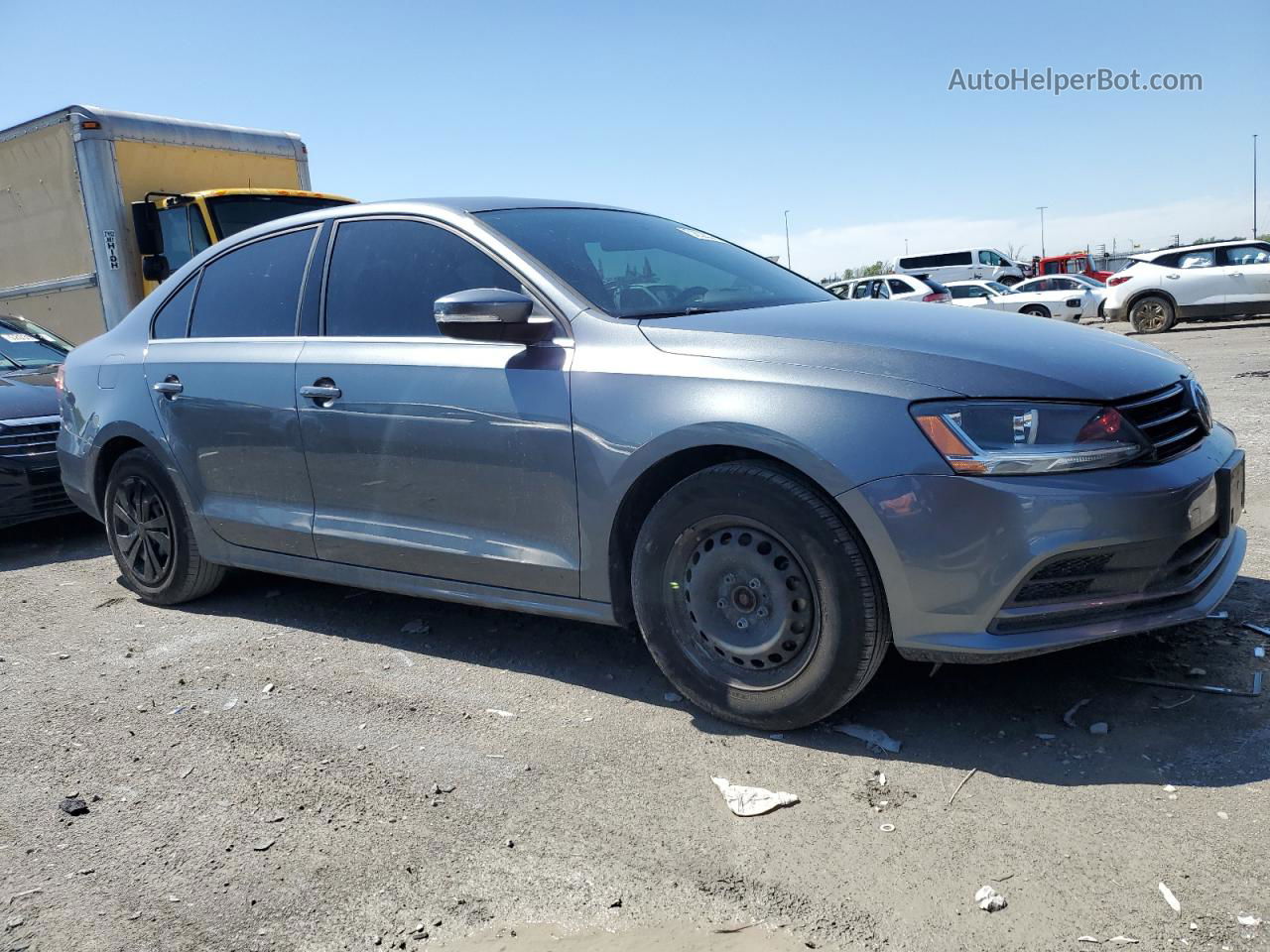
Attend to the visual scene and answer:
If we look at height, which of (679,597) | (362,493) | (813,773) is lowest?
(813,773)

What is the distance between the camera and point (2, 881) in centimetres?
271

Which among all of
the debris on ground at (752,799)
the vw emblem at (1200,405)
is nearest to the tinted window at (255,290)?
the debris on ground at (752,799)

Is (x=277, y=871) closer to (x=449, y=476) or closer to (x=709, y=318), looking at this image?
(x=449, y=476)

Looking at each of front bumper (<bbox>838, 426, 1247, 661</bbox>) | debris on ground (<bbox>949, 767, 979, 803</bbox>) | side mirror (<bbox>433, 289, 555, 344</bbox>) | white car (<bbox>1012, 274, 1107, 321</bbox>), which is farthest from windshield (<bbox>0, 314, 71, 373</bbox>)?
white car (<bbox>1012, 274, 1107, 321</bbox>)

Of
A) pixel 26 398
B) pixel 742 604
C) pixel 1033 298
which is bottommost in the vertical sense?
pixel 742 604

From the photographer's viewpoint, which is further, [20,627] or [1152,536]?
[20,627]

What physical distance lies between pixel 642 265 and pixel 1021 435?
1680 millimetres

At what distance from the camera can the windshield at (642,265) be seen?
3742 mm

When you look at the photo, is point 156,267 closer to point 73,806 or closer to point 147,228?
point 147,228

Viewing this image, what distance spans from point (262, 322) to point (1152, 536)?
351 cm

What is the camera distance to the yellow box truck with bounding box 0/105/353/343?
996 cm

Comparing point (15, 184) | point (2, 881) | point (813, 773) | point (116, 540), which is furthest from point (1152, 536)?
point (15, 184)

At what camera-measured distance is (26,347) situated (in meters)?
7.88

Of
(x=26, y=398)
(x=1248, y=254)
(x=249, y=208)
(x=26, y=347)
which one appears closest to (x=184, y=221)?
(x=249, y=208)
